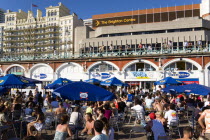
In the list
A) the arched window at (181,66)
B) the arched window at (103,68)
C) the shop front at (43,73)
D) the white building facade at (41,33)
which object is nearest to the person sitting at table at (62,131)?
the arched window at (181,66)

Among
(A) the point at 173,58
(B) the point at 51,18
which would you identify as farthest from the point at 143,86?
(B) the point at 51,18

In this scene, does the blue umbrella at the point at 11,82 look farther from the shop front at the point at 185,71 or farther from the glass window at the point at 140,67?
the shop front at the point at 185,71

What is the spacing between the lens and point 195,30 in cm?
3806

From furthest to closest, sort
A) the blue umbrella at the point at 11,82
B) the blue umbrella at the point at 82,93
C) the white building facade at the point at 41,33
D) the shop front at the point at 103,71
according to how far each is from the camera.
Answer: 1. the white building facade at the point at 41,33
2. the shop front at the point at 103,71
3. the blue umbrella at the point at 11,82
4. the blue umbrella at the point at 82,93

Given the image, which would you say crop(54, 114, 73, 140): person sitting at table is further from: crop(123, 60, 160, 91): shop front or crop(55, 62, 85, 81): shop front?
crop(55, 62, 85, 81): shop front

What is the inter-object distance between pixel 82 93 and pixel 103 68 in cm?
2222

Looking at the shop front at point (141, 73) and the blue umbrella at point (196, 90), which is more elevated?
the shop front at point (141, 73)

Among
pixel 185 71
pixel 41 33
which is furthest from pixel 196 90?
pixel 41 33

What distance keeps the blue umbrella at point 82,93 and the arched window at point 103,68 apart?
70.7 feet

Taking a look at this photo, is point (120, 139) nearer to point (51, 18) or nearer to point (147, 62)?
point (147, 62)

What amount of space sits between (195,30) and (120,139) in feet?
115

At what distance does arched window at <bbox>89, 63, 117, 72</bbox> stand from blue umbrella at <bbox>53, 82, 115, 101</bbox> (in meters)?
21.6

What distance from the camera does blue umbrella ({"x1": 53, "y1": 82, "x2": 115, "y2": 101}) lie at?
7781 millimetres

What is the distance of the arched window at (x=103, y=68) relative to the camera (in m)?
29.7
